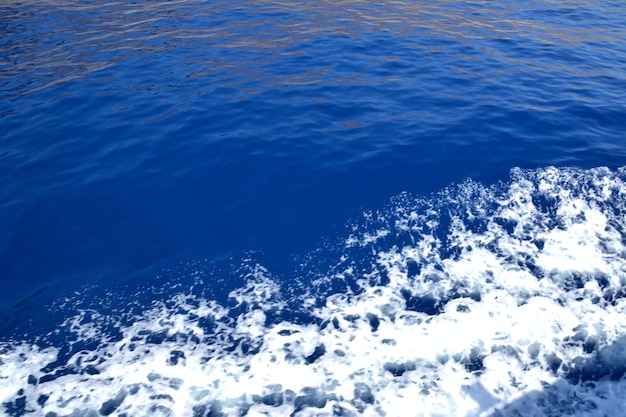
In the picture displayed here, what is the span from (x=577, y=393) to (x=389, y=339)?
8.44 ft

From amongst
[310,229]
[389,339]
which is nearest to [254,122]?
[310,229]

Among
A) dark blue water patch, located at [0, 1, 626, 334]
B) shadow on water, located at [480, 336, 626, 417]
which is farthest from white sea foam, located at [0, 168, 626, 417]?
dark blue water patch, located at [0, 1, 626, 334]

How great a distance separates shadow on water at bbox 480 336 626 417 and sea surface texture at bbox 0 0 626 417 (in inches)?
1.0

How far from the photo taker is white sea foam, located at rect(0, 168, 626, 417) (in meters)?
6.25

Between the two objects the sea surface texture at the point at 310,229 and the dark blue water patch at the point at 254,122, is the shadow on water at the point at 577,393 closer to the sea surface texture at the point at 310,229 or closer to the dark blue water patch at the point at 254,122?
the sea surface texture at the point at 310,229

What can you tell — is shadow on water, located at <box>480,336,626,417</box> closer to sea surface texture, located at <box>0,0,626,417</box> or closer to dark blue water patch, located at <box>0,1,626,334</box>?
sea surface texture, located at <box>0,0,626,417</box>

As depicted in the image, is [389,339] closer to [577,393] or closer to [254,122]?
[577,393]

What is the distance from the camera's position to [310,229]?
352 inches

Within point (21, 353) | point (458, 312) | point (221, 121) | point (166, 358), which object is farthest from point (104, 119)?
point (458, 312)

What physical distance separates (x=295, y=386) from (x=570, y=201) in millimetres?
6784

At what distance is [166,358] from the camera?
22.3ft

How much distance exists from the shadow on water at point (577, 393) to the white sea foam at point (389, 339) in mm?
17

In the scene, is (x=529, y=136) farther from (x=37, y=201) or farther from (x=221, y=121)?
(x=37, y=201)

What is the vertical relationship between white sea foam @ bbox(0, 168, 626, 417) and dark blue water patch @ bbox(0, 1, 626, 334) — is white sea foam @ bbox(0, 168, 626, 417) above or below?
below
